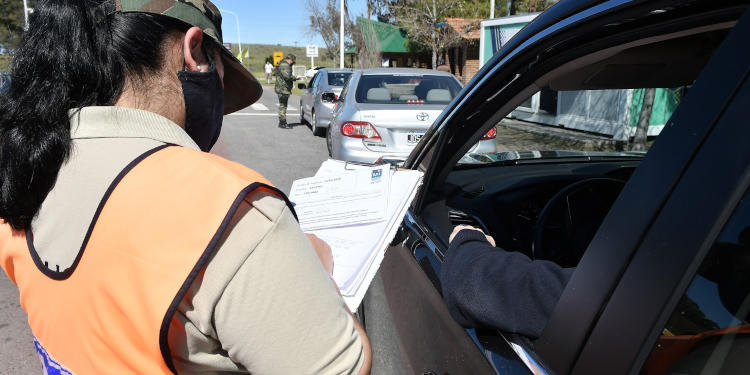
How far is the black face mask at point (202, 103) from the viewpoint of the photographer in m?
1.01

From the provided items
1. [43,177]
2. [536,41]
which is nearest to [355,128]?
[536,41]

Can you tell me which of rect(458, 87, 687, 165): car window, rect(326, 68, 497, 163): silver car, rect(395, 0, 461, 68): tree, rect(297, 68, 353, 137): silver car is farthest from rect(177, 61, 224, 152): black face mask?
rect(395, 0, 461, 68): tree

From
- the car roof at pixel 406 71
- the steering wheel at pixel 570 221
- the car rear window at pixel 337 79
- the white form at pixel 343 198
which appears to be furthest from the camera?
the car rear window at pixel 337 79

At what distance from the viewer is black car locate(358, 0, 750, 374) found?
73cm

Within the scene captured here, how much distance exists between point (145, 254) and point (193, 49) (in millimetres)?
462

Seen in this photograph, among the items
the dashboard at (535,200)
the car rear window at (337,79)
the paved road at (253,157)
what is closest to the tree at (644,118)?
the paved road at (253,157)

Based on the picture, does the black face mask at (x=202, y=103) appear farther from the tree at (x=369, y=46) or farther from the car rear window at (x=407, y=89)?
the tree at (x=369, y=46)

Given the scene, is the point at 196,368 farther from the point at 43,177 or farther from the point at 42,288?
the point at 43,177

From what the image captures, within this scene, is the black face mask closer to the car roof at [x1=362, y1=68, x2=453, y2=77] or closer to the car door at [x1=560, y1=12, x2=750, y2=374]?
the car door at [x1=560, y1=12, x2=750, y2=374]

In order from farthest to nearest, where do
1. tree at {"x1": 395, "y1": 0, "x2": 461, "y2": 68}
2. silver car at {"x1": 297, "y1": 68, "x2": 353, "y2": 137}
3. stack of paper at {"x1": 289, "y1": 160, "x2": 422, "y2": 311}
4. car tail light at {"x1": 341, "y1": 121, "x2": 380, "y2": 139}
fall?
tree at {"x1": 395, "y1": 0, "x2": 461, "y2": 68} < silver car at {"x1": 297, "y1": 68, "x2": 353, "y2": 137} < car tail light at {"x1": 341, "y1": 121, "x2": 380, "y2": 139} < stack of paper at {"x1": 289, "y1": 160, "x2": 422, "y2": 311}

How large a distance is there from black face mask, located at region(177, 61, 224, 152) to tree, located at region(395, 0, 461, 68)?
23183 mm

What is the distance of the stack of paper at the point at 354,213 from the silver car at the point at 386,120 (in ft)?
13.4

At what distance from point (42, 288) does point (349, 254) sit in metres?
0.67

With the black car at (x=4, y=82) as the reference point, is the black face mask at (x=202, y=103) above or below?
below
